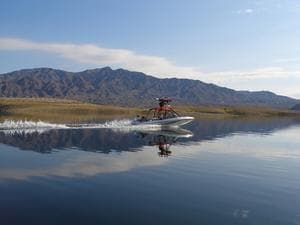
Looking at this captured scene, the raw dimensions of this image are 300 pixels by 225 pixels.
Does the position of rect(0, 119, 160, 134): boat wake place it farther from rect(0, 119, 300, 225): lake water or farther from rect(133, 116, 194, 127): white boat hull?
rect(0, 119, 300, 225): lake water

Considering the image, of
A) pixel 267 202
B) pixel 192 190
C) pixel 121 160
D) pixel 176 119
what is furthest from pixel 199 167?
pixel 176 119

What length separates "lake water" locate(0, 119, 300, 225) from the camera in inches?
912

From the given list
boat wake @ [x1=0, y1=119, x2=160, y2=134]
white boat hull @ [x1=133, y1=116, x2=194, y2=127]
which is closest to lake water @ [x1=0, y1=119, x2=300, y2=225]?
boat wake @ [x1=0, y1=119, x2=160, y2=134]

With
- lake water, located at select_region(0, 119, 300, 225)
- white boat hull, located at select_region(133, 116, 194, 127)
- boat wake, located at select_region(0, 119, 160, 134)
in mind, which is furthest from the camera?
white boat hull, located at select_region(133, 116, 194, 127)

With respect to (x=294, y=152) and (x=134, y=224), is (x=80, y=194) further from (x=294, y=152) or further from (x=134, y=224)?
(x=294, y=152)

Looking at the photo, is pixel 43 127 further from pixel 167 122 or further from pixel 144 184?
pixel 144 184

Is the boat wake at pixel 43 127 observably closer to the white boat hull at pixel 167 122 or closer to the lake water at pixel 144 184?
the white boat hull at pixel 167 122

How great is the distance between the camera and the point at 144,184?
3119 cm

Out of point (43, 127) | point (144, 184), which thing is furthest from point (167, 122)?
point (144, 184)

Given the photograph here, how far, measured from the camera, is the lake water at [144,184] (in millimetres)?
23156

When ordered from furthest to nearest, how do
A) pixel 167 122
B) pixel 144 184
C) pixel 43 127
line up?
pixel 167 122, pixel 43 127, pixel 144 184

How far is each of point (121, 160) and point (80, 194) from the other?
51.4 ft

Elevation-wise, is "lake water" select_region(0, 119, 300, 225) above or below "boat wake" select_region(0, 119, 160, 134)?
below

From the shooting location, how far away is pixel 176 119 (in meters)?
89.1
